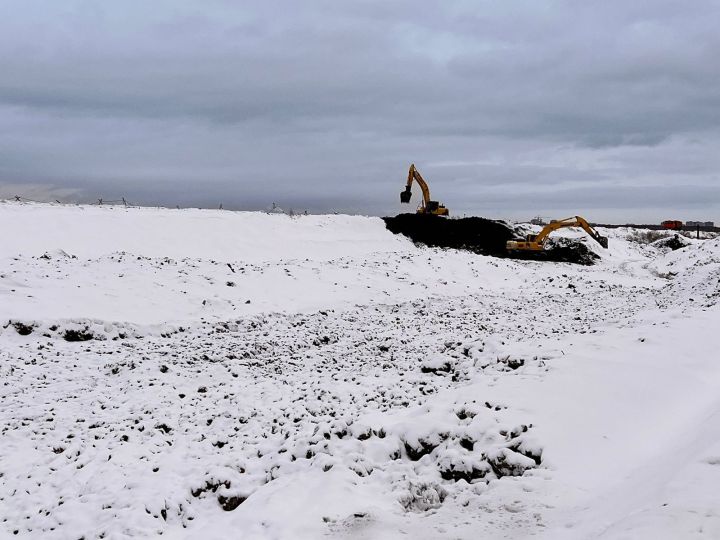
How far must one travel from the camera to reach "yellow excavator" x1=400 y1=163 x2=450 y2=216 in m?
43.9

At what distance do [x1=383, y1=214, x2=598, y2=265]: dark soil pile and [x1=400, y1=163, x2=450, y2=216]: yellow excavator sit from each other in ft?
3.59

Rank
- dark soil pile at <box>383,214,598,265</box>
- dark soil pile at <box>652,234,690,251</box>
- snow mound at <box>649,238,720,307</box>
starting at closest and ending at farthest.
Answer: snow mound at <box>649,238,720,307</box> → dark soil pile at <box>383,214,598,265</box> → dark soil pile at <box>652,234,690,251</box>

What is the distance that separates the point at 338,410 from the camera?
10.2m

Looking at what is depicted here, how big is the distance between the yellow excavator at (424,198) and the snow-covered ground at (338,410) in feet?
75.5

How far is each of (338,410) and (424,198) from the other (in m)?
36.5

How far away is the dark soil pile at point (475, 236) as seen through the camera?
129ft

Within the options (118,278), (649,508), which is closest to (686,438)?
(649,508)

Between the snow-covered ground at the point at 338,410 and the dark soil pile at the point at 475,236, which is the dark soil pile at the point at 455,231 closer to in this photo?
the dark soil pile at the point at 475,236

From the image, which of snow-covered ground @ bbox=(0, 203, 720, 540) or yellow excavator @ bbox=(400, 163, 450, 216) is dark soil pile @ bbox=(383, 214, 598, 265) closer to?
yellow excavator @ bbox=(400, 163, 450, 216)

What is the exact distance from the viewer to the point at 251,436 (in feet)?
30.7

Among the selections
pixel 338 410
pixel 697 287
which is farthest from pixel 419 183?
pixel 338 410

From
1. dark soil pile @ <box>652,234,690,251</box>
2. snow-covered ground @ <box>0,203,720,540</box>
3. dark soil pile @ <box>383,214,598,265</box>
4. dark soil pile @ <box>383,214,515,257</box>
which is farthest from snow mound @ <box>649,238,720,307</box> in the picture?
dark soil pile @ <box>652,234,690,251</box>

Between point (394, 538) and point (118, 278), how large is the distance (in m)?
15.8

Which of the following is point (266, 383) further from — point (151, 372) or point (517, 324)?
point (517, 324)
